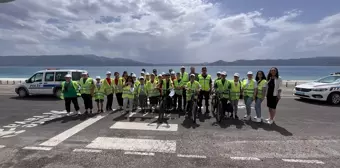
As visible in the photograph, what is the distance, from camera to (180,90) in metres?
9.56

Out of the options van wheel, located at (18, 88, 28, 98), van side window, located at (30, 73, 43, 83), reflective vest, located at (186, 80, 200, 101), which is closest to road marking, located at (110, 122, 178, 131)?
reflective vest, located at (186, 80, 200, 101)

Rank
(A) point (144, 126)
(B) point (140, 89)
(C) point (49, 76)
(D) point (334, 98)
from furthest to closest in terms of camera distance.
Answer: (C) point (49, 76), (D) point (334, 98), (B) point (140, 89), (A) point (144, 126)

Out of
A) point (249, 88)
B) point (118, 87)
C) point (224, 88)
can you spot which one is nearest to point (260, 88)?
point (249, 88)

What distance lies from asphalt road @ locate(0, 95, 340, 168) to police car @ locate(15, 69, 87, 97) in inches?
214

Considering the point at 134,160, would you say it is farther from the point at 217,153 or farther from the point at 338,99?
the point at 338,99

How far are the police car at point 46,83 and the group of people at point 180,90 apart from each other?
209 inches

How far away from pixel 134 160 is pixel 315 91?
11.7 m

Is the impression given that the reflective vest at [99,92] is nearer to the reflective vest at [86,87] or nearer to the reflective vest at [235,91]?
the reflective vest at [86,87]

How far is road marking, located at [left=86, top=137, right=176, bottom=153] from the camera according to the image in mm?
5230

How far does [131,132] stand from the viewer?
6.57 metres

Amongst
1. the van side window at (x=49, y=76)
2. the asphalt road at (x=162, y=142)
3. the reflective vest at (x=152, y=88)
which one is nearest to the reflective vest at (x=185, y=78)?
the reflective vest at (x=152, y=88)

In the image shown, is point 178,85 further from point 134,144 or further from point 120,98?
point 134,144

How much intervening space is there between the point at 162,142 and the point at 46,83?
11.5 m

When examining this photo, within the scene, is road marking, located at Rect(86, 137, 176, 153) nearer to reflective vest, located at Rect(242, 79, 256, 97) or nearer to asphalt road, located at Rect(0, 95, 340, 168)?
asphalt road, located at Rect(0, 95, 340, 168)
